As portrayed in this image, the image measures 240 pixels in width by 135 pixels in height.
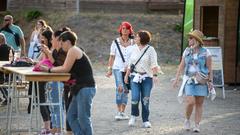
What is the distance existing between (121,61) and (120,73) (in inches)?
9.1

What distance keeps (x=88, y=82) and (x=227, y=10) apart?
1157 centimetres

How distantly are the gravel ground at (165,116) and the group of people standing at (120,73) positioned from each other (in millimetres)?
310

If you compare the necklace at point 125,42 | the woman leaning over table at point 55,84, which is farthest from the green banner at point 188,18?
the woman leaning over table at point 55,84

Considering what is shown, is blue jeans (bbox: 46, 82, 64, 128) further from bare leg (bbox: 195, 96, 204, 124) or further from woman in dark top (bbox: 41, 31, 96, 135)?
bare leg (bbox: 195, 96, 204, 124)

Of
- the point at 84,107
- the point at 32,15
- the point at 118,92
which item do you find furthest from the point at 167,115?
the point at 32,15

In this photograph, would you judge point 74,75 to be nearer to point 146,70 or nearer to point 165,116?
point 146,70

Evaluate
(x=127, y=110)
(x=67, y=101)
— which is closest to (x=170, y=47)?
(x=127, y=110)

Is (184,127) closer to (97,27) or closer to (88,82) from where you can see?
(88,82)

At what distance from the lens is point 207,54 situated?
473 inches

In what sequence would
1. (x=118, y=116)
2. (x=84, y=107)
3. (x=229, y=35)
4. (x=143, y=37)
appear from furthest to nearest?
1. (x=229, y=35)
2. (x=118, y=116)
3. (x=143, y=37)
4. (x=84, y=107)

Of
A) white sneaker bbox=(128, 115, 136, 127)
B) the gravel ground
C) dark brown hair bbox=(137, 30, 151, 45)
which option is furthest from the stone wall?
white sneaker bbox=(128, 115, 136, 127)

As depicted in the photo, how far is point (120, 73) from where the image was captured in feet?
43.7

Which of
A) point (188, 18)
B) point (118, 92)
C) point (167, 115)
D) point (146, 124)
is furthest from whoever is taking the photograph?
point (188, 18)

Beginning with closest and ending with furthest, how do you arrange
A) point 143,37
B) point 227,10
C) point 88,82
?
point 88,82, point 143,37, point 227,10
